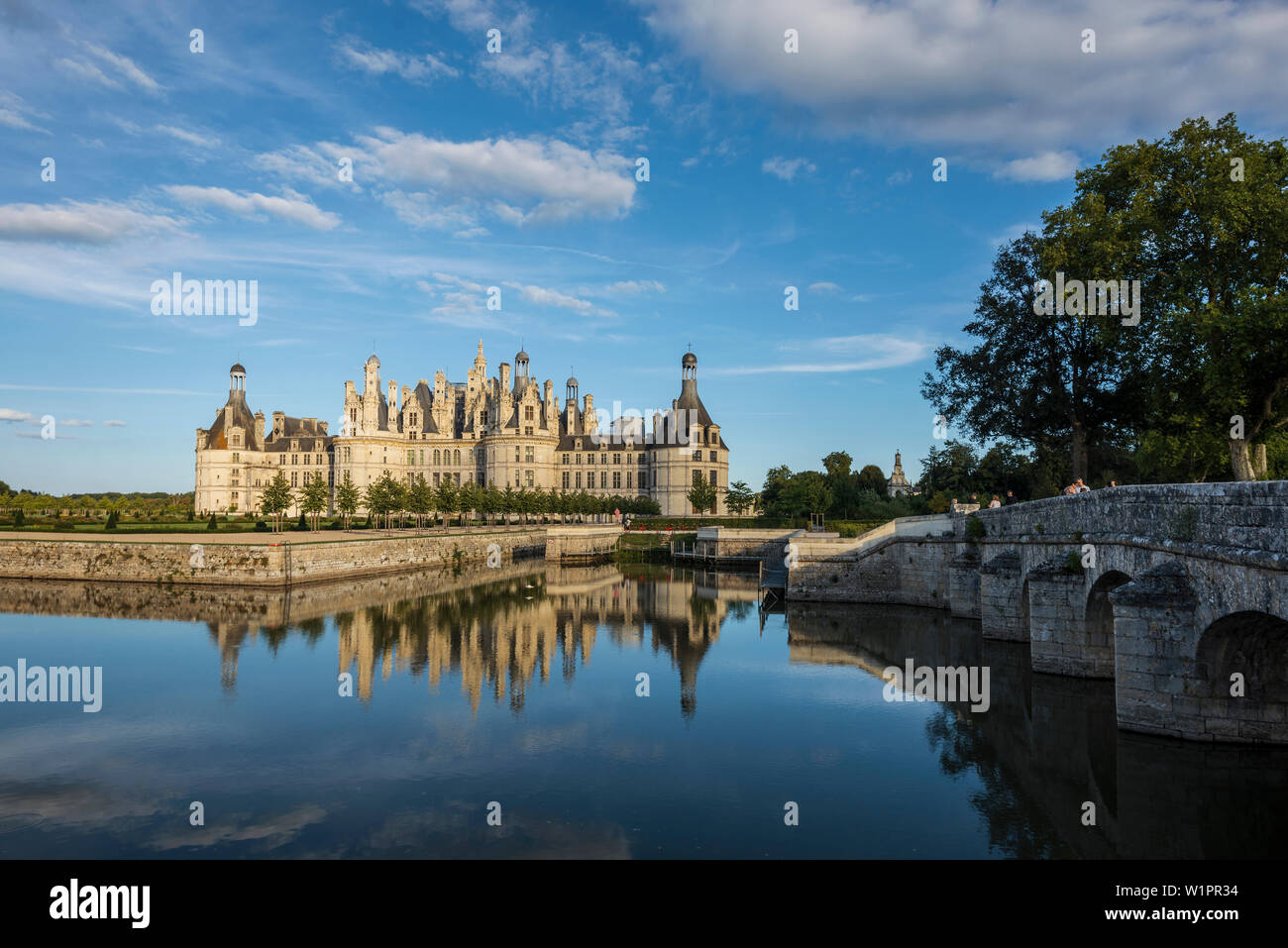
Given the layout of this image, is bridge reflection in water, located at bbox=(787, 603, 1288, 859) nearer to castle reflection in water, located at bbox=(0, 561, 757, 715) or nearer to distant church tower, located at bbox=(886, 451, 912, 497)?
castle reflection in water, located at bbox=(0, 561, 757, 715)

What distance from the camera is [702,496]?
84875 millimetres

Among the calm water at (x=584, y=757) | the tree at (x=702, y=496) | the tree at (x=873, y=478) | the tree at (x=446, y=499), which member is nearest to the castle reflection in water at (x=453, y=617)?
the calm water at (x=584, y=757)

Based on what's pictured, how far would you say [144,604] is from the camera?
112ft

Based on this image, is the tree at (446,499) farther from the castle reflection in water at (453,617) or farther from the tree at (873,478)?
the tree at (873,478)

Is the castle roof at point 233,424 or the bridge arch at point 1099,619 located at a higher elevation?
the castle roof at point 233,424

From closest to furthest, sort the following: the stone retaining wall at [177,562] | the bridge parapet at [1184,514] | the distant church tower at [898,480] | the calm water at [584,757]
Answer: the bridge parapet at [1184,514] → the calm water at [584,757] → the stone retaining wall at [177,562] → the distant church tower at [898,480]

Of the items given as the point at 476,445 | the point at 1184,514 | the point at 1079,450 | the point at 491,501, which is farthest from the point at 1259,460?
the point at 476,445

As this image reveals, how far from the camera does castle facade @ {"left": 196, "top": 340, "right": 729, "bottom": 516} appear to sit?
92.6 m

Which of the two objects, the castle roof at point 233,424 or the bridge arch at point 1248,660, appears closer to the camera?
the bridge arch at point 1248,660

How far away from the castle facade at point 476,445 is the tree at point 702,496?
2.66 metres

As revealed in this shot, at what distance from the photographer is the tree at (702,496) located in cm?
8488

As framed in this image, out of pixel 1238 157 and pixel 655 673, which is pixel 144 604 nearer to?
pixel 655 673

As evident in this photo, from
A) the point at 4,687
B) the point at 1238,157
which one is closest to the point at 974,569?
the point at 1238,157

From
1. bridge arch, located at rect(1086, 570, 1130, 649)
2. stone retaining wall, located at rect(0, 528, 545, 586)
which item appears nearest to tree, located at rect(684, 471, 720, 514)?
stone retaining wall, located at rect(0, 528, 545, 586)
